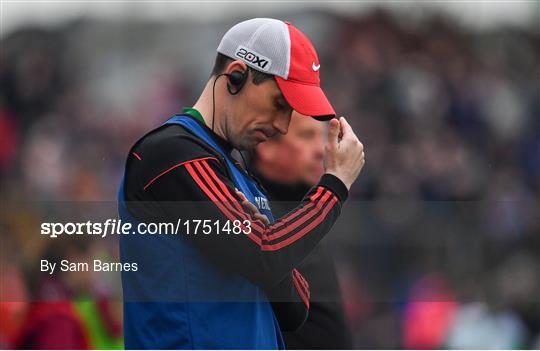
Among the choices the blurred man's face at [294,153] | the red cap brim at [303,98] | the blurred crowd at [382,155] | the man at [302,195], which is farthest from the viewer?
the blurred crowd at [382,155]

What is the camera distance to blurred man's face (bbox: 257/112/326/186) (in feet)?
10.7

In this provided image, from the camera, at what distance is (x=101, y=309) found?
443cm

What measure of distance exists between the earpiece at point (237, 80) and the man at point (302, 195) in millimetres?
786

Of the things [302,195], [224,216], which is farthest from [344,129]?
[302,195]

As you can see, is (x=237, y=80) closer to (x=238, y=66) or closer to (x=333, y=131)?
(x=238, y=66)

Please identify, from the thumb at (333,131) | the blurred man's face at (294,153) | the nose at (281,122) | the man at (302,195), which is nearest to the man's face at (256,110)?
the nose at (281,122)

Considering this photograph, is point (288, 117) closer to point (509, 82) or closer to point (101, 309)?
point (101, 309)

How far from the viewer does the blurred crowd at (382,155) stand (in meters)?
4.87

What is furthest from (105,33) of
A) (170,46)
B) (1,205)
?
(1,205)

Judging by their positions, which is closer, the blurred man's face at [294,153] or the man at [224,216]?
the man at [224,216]

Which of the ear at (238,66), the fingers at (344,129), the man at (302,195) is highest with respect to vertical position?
the ear at (238,66)

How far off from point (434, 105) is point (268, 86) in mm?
4868

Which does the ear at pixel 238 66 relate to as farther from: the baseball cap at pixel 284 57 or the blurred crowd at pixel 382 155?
the blurred crowd at pixel 382 155

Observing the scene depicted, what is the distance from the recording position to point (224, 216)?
2150mm
